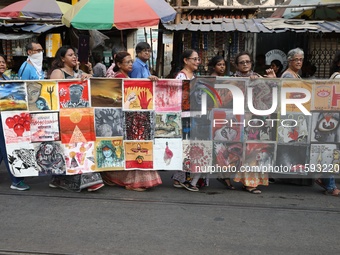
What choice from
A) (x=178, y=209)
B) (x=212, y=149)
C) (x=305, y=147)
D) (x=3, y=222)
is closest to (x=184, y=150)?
(x=212, y=149)

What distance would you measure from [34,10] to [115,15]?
2953 mm

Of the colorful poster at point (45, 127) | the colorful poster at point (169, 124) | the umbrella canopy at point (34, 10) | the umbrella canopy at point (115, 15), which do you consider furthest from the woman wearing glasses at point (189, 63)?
the umbrella canopy at point (34, 10)

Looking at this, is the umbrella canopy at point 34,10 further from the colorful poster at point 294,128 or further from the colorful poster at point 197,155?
the colorful poster at point 294,128

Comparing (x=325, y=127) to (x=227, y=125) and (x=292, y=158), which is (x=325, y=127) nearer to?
(x=292, y=158)

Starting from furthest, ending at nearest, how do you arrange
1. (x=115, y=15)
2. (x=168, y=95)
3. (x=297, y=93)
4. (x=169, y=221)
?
(x=115, y=15) → (x=168, y=95) → (x=297, y=93) → (x=169, y=221)

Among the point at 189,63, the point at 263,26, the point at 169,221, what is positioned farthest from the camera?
the point at 263,26

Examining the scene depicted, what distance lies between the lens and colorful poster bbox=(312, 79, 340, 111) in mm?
5551

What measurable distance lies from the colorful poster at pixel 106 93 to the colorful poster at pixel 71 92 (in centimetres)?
11

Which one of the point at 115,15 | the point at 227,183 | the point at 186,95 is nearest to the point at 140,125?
the point at 186,95

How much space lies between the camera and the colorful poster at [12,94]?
18.3 feet

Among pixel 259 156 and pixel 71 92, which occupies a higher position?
pixel 71 92

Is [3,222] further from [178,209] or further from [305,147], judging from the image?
[305,147]

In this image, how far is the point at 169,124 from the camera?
5.69m

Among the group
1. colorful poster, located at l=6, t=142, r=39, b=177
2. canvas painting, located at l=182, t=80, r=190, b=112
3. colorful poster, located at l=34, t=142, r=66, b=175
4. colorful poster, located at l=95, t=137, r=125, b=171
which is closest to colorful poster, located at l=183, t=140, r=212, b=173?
canvas painting, located at l=182, t=80, r=190, b=112
